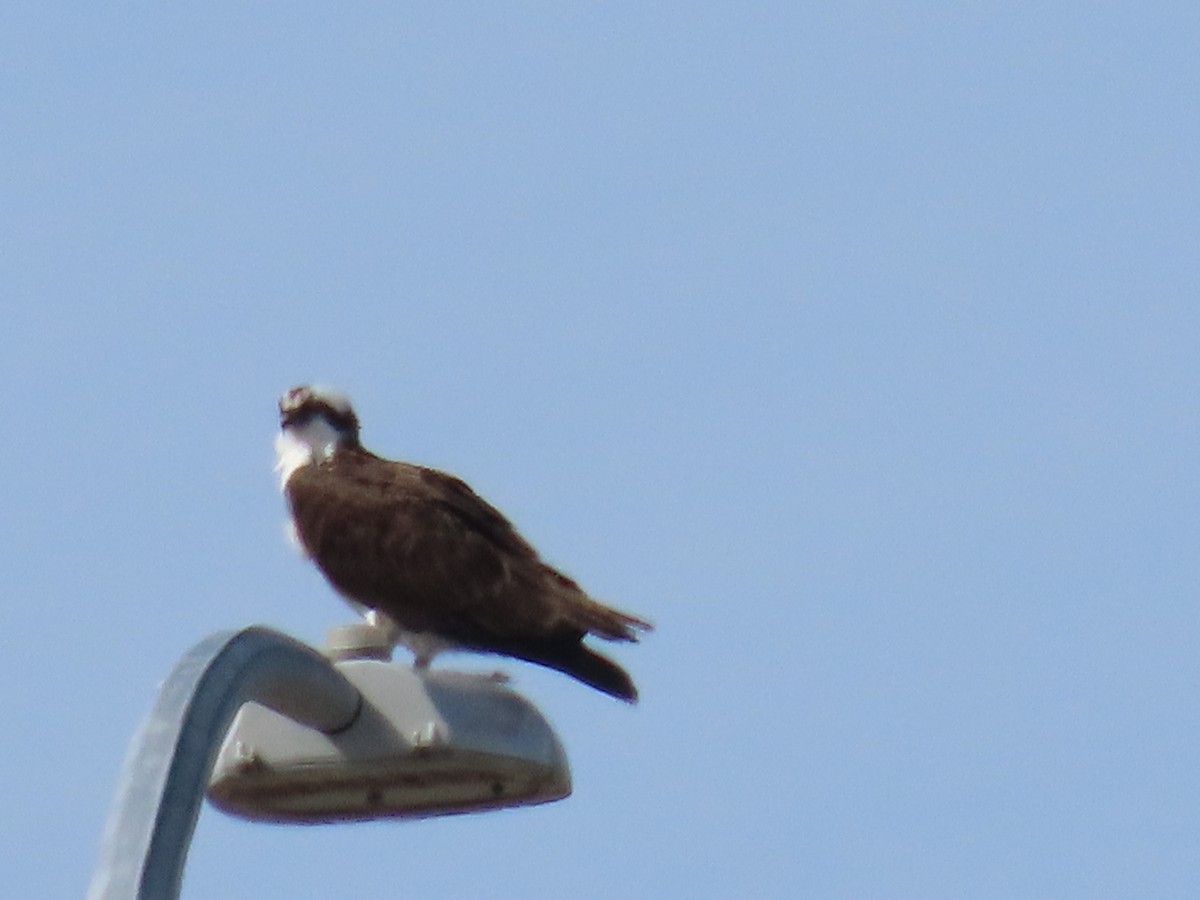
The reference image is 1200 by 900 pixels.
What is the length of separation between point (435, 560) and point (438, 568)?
0.10ft

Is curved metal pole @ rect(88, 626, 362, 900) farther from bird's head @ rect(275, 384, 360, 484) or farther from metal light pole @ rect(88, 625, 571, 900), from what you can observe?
bird's head @ rect(275, 384, 360, 484)

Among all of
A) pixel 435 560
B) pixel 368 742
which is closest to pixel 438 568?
pixel 435 560

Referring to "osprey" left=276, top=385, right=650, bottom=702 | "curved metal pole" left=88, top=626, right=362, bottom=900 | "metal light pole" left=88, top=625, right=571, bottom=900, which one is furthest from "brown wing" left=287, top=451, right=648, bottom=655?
"curved metal pole" left=88, top=626, right=362, bottom=900

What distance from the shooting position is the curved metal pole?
170 inches

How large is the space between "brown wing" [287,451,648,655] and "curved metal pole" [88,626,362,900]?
3501 millimetres

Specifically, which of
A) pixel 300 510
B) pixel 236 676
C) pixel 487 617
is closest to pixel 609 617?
pixel 487 617

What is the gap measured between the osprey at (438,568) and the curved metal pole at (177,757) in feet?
11.0

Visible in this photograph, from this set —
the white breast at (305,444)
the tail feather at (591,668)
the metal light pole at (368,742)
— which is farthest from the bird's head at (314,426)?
the metal light pole at (368,742)

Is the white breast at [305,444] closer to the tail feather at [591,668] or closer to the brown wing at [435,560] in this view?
the brown wing at [435,560]

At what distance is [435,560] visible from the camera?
9.00 metres

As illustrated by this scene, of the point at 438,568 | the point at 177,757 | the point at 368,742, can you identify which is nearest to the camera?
the point at 177,757

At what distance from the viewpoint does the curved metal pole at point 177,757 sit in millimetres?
4324

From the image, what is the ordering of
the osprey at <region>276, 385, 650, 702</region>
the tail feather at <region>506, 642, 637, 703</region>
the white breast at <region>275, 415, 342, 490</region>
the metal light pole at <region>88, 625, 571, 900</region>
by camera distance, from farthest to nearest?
1. the white breast at <region>275, 415, 342, 490</region>
2. the osprey at <region>276, 385, 650, 702</region>
3. the tail feather at <region>506, 642, 637, 703</region>
4. the metal light pole at <region>88, 625, 571, 900</region>

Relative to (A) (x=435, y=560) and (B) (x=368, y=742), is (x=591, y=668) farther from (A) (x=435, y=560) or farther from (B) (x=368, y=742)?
(B) (x=368, y=742)
